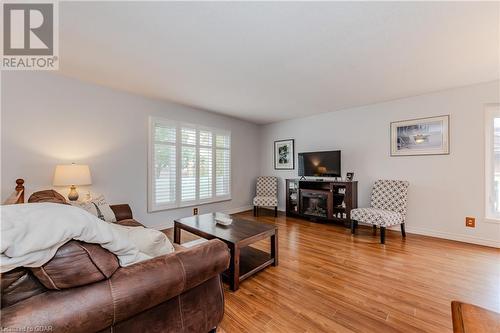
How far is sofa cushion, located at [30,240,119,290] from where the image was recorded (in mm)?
807

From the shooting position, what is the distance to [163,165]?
3.90m

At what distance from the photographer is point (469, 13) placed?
1.67 m

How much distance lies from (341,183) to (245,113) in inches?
97.8

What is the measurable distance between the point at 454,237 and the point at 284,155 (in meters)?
3.42

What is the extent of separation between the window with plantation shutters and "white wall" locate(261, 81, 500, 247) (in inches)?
96.9

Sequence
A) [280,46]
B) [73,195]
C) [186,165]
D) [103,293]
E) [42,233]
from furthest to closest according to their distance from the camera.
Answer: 1. [186,165]
2. [73,195]
3. [280,46]
4. [103,293]
5. [42,233]

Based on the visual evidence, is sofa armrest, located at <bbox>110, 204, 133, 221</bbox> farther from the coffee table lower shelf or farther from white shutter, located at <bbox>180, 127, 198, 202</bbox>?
the coffee table lower shelf

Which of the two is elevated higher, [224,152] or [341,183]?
[224,152]

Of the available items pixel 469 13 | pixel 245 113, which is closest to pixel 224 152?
pixel 245 113

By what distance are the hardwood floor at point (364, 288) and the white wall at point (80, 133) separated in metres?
2.42

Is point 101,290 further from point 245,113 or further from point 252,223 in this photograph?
point 245,113

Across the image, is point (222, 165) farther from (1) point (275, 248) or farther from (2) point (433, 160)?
(2) point (433, 160)

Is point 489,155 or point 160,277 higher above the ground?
point 489,155

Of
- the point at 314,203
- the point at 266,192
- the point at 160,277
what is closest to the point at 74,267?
the point at 160,277
